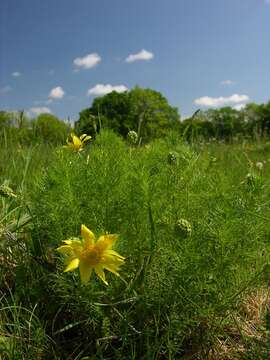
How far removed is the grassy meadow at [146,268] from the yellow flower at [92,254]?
13cm

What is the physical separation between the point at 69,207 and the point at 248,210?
1.72 ft

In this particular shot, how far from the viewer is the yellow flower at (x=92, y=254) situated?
1.13 m

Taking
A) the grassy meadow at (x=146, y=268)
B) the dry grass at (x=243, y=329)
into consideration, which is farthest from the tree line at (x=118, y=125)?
the dry grass at (x=243, y=329)

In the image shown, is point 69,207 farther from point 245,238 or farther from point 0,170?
point 0,170

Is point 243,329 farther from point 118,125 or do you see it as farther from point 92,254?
point 118,125

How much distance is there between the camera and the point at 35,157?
3.29 meters

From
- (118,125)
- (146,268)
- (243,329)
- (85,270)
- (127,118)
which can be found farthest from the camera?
(127,118)

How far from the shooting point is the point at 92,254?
1.14 meters

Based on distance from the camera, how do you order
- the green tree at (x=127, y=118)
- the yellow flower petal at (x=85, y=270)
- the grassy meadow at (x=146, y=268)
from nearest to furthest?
1. the yellow flower petal at (x=85, y=270)
2. the grassy meadow at (x=146, y=268)
3. the green tree at (x=127, y=118)

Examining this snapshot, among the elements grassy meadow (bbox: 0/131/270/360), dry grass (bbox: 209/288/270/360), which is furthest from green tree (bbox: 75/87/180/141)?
dry grass (bbox: 209/288/270/360)

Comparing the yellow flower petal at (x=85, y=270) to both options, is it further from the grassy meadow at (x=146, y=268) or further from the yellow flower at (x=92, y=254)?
the grassy meadow at (x=146, y=268)

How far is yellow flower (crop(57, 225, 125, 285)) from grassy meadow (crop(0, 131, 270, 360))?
0.42 ft

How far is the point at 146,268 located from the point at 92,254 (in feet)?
0.63

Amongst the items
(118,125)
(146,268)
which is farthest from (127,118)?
(146,268)
